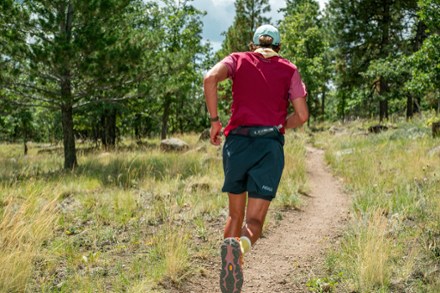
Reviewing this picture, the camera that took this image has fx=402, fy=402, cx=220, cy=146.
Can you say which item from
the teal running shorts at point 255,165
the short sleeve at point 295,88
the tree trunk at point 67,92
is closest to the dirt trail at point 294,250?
the teal running shorts at point 255,165

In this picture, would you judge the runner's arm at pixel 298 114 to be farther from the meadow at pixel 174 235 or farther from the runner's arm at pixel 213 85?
the meadow at pixel 174 235

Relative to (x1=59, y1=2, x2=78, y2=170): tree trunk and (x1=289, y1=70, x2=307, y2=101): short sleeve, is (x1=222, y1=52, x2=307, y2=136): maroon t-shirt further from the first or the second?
(x1=59, y1=2, x2=78, y2=170): tree trunk

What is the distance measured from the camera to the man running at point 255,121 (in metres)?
3.14

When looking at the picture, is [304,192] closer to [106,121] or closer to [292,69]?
[292,69]

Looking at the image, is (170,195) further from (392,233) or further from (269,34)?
(269,34)

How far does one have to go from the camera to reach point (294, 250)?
5.00 meters

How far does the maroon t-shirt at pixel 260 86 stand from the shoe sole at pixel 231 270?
3.30ft

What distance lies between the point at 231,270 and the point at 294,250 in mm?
2447

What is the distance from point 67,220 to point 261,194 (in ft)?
12.8

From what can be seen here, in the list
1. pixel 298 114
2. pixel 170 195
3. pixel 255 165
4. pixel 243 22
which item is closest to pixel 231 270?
pixel 255 165

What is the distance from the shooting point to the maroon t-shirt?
3182 mm

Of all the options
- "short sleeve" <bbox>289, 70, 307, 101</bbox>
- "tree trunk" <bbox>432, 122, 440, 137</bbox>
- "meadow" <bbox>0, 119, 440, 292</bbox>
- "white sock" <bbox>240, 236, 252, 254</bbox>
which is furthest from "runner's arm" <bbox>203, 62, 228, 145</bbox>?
"tree trunk" <bbox>432, 122, 440, 137</bbox>

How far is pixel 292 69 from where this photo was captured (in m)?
3.27

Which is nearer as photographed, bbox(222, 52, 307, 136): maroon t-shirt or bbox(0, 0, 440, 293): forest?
bbox(222, 52, 307, 136): maroon t-shirt
